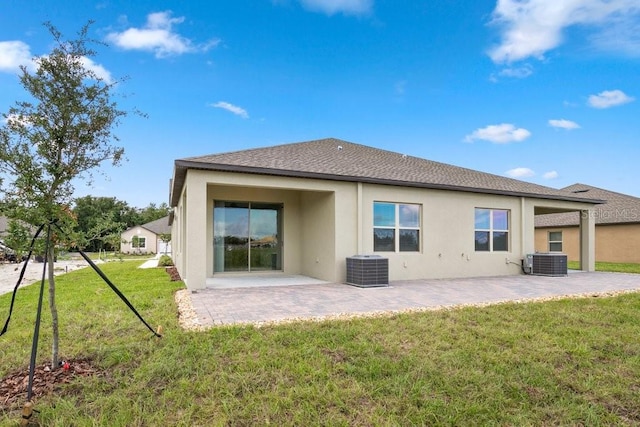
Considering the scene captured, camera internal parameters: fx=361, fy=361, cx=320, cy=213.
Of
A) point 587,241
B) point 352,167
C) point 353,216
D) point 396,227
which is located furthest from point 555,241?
point 353,216

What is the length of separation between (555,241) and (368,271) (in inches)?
827

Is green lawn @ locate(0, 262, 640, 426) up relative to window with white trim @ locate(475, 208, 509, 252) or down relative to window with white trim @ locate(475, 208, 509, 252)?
down

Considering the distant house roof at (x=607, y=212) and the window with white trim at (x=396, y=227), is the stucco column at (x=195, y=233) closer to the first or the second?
the window with white trim at (x=396, y=227)

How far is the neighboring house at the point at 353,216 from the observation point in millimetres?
10047

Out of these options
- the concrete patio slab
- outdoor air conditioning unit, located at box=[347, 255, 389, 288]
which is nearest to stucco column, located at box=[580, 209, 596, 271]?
the concrete patio slab

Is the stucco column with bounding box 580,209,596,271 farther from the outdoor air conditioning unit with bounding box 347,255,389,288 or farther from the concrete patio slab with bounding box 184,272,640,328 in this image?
the outdoor air conditioning unit with bounding box 347,255,389,288

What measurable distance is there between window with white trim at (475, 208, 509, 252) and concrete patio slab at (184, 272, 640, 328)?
1714mm

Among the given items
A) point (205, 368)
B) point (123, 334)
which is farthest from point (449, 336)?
point (123, 334)

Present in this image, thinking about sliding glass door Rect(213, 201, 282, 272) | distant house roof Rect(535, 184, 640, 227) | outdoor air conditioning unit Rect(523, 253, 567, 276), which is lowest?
outdoor air conditioning unit Rect(523, 253, 567, 276)

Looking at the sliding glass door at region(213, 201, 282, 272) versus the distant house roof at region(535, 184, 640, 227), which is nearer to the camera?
the sliding glass door at region(213, 201, 282, 272)

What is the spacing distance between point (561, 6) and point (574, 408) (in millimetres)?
12106

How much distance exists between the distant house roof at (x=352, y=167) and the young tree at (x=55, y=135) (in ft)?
14.1

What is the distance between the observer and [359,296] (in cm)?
795

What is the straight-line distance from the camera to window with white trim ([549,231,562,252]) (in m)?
24.2
